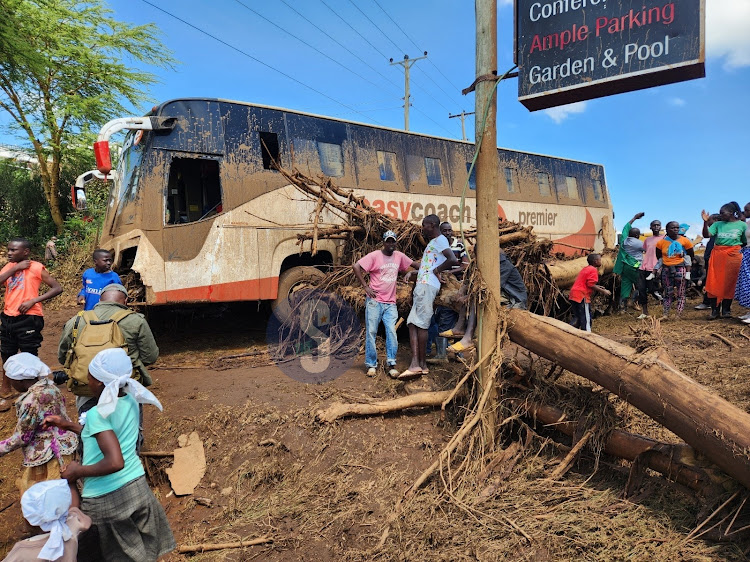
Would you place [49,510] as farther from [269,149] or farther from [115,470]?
[269,149]

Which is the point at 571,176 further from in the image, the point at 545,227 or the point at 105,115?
the point at 105,115

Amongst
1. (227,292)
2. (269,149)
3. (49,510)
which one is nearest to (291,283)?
(227,292)

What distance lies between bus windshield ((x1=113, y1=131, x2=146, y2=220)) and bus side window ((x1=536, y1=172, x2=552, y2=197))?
8.91m

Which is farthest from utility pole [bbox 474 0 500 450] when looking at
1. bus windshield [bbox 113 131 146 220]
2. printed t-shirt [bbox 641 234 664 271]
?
printed t-shirt [bbox 641 234 664 271]

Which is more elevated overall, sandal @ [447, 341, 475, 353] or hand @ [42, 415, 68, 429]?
sandal @ [447, 341, 475, 353]

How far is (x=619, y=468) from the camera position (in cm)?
351

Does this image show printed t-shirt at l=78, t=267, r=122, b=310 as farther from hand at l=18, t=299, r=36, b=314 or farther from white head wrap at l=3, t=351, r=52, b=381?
white head wrap at l=3, t=351, r=52, b=381

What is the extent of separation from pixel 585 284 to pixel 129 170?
6.83 m

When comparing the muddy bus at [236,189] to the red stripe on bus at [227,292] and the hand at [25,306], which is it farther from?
the hand at [25,306]

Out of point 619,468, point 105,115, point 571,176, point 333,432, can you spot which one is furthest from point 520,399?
point 105,115

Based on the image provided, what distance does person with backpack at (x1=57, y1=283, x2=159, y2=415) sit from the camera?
3340 mm

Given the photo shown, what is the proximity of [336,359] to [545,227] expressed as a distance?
7.50 meters

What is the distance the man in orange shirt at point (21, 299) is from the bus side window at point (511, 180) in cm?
903

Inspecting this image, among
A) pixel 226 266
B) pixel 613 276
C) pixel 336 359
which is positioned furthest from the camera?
pixel 613 276
